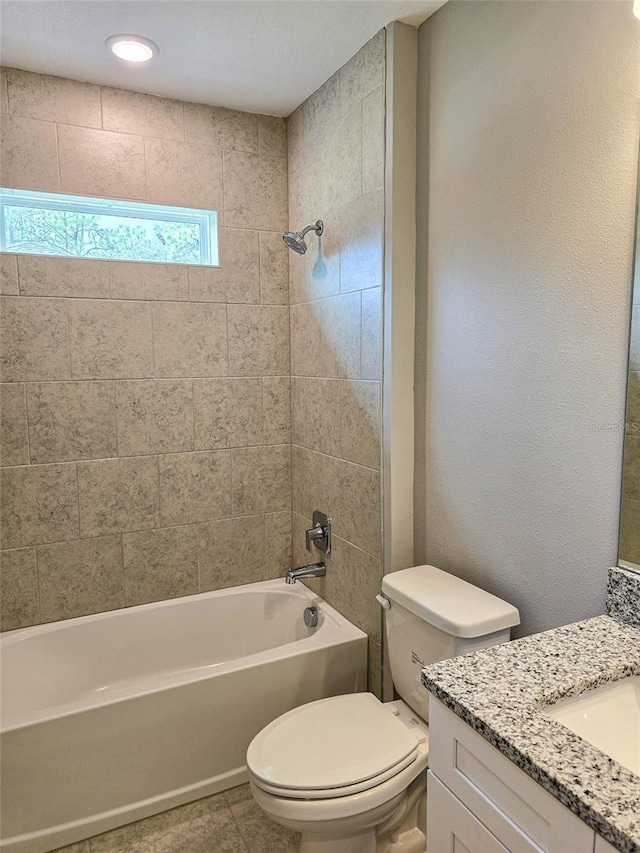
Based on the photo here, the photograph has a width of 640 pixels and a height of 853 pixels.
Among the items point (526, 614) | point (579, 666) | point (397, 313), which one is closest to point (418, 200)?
point (397, 313)

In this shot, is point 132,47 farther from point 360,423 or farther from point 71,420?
point 360,423

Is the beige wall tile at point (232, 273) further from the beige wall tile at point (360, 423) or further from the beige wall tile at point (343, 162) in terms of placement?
the beige wall tile at point (360, 423)

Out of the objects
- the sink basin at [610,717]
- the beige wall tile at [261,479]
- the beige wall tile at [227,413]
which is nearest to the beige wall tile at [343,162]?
the beige wall tile at [227,413]

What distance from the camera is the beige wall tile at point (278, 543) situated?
9.43 feet

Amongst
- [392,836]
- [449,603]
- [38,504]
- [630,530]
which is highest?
[630,530]

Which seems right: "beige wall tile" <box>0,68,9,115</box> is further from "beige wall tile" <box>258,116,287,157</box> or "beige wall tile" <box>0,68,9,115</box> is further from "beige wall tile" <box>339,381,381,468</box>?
"beige wall tile" <box>339,381,381,468</box>

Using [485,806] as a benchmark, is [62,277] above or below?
above

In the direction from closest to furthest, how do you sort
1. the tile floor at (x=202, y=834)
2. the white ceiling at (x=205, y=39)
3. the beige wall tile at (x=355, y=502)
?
the white ceiling at (x=205, y=39) < the tile floor at (x=202, y=834) < the beige wall tile at (x=355, y=502)

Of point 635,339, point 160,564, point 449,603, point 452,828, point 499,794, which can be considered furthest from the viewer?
point 160,564

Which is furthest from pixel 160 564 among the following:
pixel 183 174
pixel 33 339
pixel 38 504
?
pixel 183 174

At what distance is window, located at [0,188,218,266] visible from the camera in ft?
7.63

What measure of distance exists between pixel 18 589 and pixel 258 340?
1.47m

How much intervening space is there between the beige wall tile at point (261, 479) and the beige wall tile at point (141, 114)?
1415 mm

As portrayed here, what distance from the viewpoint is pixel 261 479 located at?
111 inches
